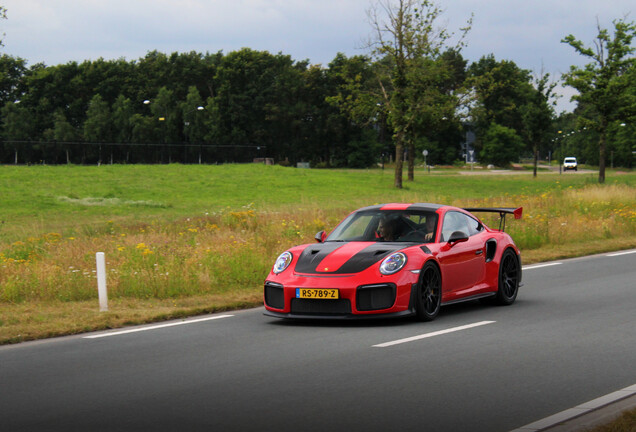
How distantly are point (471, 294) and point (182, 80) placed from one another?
111975 millimetres

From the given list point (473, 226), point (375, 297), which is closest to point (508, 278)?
point (473, 226)

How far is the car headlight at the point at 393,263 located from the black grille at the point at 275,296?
121 centimetres

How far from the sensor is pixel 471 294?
1149 cm

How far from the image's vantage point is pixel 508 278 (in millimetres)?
12336

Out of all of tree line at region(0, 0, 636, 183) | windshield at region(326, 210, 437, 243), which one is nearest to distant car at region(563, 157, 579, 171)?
tree line at region(0, 0, 636, 183)

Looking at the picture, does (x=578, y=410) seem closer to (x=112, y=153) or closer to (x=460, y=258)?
(x=460, y=258)

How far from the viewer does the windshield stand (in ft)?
36.8

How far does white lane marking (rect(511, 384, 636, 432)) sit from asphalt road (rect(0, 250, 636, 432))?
140mm

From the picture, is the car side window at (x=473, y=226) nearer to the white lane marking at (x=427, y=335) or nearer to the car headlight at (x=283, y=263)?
the white lane marking at (x=427, y=335)

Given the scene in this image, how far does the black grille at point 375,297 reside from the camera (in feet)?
32.9

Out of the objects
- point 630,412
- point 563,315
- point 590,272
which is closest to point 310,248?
point 563,315

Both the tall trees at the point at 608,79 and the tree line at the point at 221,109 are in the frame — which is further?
the tree line at the point at 221,109

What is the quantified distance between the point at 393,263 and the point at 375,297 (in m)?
0.45

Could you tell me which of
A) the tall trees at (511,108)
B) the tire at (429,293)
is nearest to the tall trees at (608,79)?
the tall trees at (511,108)
